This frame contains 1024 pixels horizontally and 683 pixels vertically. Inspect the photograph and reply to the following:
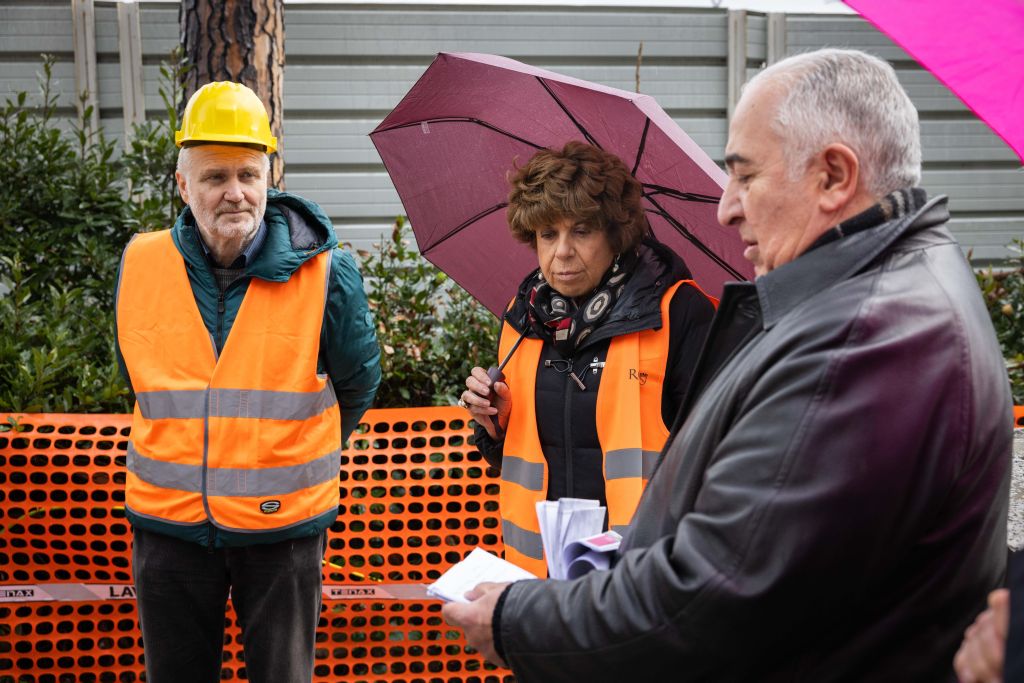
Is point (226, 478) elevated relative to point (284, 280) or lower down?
lower down

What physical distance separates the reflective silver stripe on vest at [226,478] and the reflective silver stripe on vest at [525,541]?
651 millimetres

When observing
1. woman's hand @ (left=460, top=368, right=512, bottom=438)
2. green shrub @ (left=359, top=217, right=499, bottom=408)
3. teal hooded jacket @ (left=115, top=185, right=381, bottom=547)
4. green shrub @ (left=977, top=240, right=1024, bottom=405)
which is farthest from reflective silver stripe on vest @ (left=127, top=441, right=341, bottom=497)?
green shrub @ (left=977, top=240, right=1024, bottom=405)

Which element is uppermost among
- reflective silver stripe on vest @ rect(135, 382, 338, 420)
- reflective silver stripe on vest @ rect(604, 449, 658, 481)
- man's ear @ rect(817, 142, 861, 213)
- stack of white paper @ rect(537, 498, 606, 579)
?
man's ear @ rect(817, 142, 861, 213)

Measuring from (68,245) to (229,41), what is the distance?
138 centimetres

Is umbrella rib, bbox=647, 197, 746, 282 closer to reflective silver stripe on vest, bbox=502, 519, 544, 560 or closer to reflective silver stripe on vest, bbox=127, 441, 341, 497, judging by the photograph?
reflective silver stripe on vest, bbox=502, 519, 544, 560

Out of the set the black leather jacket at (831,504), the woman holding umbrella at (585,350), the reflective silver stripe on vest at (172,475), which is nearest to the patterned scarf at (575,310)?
the woman holding umbrella at (585,350)

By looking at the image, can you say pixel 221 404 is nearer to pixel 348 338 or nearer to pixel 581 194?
pixel 348 338

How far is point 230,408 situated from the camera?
296 centimetres

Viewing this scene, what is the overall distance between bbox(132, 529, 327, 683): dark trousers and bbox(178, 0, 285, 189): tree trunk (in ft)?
8.19

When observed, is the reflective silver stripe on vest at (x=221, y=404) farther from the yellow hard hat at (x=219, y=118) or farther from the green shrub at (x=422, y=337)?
the green shrub at (x=422, y=337)

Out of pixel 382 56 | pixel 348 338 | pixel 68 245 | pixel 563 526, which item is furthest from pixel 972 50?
pixel 382 56

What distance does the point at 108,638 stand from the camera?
4180mm

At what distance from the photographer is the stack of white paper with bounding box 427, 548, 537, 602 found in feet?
5.83

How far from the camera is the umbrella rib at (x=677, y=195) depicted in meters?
2.93
